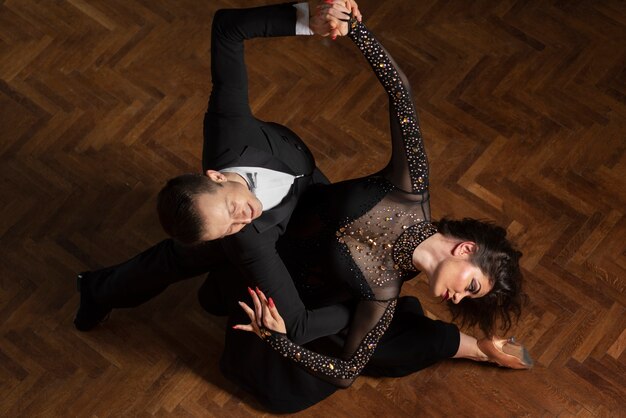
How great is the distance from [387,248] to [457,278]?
232 millimetres

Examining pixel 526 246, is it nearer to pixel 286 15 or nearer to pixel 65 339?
pixel 286 15

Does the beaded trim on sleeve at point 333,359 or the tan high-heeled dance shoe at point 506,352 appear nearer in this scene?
the beaded trim on sleeve at point 333,359

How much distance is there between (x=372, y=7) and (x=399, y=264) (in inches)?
58.3

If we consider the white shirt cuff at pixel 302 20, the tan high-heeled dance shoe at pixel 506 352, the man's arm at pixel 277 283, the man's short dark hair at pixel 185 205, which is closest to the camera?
the man's short dark hair at pixel 185 205

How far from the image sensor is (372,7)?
3434 mm

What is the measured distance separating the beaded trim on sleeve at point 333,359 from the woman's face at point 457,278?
21cm

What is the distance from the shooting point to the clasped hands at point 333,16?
7.12 ft

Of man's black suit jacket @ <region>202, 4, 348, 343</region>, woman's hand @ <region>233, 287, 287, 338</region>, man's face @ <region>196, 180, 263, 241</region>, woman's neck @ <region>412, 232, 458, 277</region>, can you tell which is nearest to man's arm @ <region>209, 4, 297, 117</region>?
man's black suit jacket @ <region>202, 4, 348, 343</region>

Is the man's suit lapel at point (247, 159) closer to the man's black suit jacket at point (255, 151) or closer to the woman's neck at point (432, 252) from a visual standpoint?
the man's black suit jacket at point (255, 151)

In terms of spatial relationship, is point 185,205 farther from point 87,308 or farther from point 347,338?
point 87,308

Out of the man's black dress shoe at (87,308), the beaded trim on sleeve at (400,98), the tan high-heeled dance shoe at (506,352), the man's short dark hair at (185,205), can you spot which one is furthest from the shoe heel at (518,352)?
the man's black dress shoe at (87,308)

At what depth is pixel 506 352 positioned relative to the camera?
9.42 feet

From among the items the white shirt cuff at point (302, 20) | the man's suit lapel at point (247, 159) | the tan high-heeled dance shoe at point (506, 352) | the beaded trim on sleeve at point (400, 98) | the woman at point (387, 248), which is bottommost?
the tan high-heeled dance shoe at point (506, 352)

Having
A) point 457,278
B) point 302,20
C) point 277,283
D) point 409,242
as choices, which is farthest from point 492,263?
point 302,20
